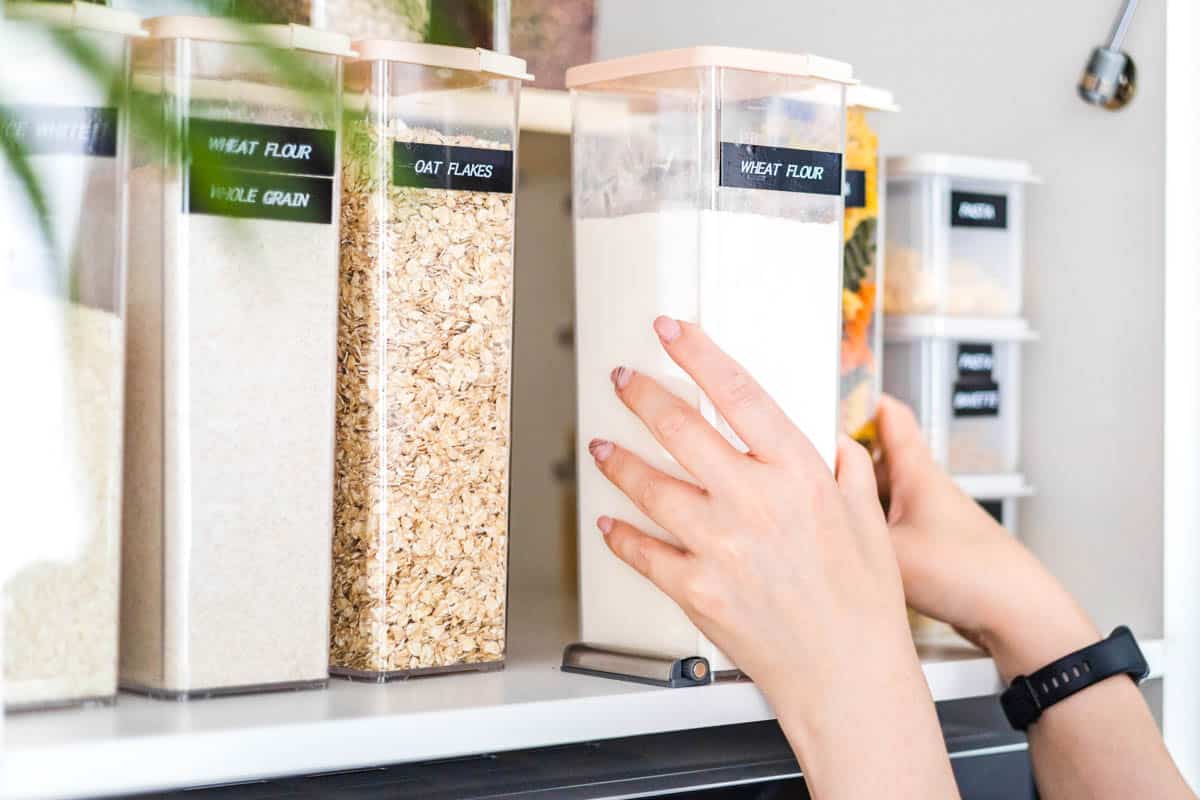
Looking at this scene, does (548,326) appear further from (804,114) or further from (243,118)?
(243,118)

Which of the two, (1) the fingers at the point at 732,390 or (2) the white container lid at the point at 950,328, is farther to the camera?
(2) the white container lid at the point at 950,328

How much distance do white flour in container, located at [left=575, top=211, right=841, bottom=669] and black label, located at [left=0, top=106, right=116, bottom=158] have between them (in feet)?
0.95

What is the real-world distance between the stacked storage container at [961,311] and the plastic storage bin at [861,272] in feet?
0.20

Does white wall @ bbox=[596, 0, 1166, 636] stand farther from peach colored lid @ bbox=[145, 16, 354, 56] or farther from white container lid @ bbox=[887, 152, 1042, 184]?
peach colored lid @ bbox=[145, 16, 354, 56]

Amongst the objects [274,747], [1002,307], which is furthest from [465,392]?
[1002,307]

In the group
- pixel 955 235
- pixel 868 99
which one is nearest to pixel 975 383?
pixel 955 235

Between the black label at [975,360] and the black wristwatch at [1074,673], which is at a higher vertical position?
the black label at [975,360]

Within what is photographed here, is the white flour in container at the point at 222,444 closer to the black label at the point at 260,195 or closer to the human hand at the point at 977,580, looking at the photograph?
the black label at the point at 260,195

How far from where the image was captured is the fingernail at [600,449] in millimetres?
776

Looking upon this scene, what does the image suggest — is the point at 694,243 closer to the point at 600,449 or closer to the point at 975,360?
the point at 600,449

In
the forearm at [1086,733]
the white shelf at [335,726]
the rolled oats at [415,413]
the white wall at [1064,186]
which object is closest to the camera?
the white shelf at [335,726]

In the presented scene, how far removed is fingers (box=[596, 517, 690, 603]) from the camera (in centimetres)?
74

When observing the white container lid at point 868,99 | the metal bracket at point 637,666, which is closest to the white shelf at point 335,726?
the metal bracket at point 637,666

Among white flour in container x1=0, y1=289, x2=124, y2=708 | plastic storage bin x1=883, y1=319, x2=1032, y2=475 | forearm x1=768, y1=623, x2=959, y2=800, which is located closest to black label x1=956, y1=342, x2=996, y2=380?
plastic storage bin x1=883, y1=319, x2=1032, y2=475
